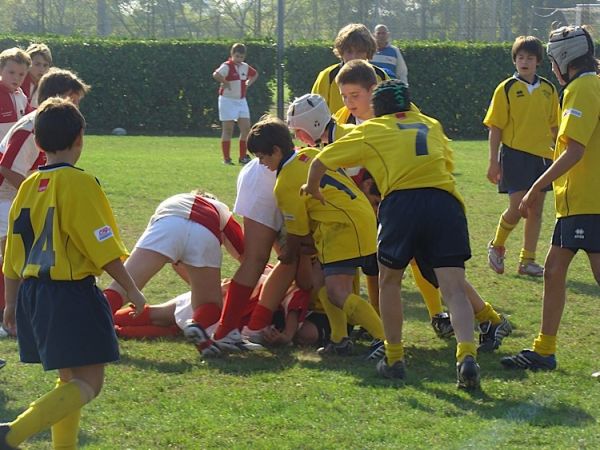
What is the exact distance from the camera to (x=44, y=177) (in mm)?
4434

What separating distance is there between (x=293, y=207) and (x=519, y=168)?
3.34 m

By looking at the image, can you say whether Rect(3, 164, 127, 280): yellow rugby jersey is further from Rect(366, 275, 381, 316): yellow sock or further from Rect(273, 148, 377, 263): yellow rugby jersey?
Rect(366, 275, 381, 316): yellow sock

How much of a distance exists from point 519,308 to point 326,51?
1779 centimetres

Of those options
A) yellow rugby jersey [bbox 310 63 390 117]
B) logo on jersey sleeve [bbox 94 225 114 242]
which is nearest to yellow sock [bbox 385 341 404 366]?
logo on jersey sleeve [bbox 94 225 114 242]

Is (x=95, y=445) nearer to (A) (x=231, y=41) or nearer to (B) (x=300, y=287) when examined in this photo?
(B) (x=300, y=287)

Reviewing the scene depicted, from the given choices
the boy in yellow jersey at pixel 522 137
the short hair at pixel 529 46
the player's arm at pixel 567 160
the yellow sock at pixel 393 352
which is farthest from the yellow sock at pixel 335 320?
the short hair at pixel 529 46

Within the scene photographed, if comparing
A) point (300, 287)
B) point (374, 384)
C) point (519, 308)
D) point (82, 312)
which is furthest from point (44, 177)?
point (519, 308)

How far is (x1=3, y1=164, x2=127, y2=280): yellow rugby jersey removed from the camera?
436cm

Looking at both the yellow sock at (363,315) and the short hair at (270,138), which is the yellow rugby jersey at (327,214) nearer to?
the short hair at (270,138)

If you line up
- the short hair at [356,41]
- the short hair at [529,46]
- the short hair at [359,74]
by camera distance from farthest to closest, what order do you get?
the short hair at [529,46] → the short hair at [356,41] → the short hair at [359,74]

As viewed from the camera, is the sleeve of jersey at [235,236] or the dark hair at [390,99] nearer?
the dark hair at [390,99]

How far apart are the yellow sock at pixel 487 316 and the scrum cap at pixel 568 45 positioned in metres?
1.47

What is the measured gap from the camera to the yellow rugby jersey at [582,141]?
5691 mm

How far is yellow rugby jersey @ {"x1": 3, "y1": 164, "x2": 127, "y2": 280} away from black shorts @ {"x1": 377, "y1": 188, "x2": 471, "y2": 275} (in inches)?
64.2
